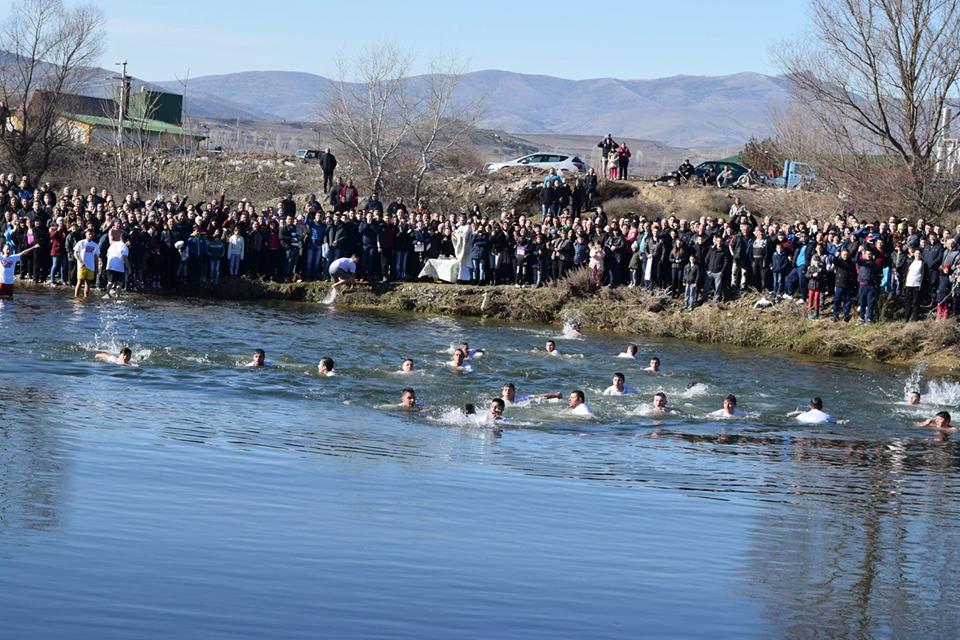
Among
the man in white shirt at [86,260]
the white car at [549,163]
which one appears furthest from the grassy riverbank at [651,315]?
the white car at [549,163]

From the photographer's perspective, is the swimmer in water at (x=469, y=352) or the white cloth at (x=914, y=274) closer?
the swimmer in water at (x=469, y=352)

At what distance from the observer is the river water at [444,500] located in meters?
9.93

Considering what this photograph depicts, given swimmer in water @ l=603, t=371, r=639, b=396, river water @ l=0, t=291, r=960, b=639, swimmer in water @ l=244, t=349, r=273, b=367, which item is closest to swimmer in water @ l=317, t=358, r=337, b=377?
river water @ l=0, t=291, r=960, b=639

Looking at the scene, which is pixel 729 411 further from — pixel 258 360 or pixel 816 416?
pixel 258 360

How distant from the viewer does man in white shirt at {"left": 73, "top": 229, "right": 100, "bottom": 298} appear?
31.6m

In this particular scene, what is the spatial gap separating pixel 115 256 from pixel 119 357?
8.87 metres

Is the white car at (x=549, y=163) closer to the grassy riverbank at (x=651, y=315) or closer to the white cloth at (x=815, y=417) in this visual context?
the grassy riverbank at (x=651, y=315)

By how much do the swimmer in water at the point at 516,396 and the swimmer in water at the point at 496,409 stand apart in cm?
132

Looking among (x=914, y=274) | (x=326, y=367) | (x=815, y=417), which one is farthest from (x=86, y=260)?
(x=914, y=274)

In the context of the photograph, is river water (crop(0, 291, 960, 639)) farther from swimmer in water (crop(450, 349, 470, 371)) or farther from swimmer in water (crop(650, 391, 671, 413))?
swimmer in water (crop(650, 391, 671, 413))

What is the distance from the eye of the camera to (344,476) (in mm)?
15172

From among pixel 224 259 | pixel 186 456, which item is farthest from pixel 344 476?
pixel 224 259

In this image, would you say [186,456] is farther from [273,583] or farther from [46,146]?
[46,146]

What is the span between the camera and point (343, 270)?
3403cm
